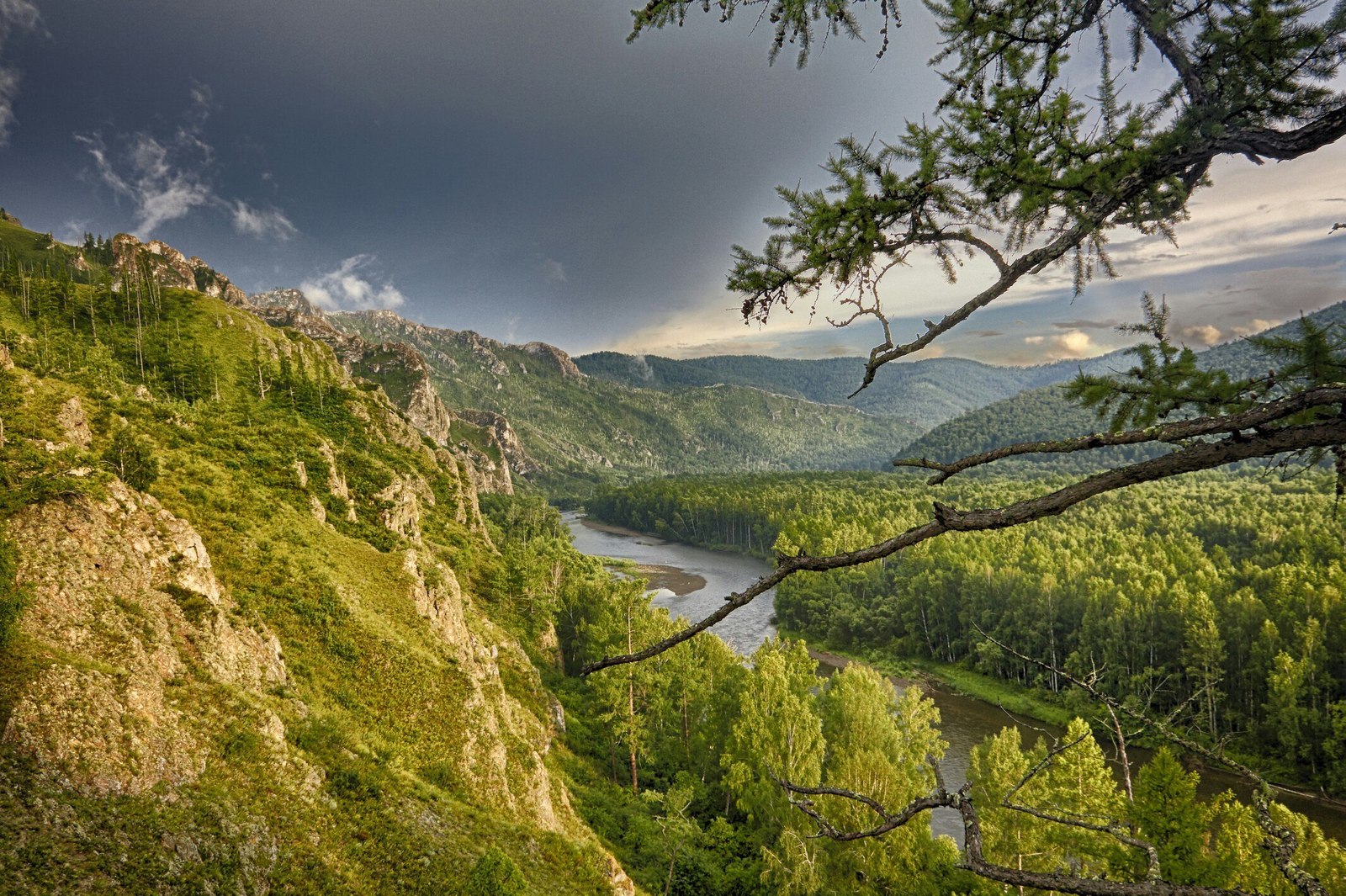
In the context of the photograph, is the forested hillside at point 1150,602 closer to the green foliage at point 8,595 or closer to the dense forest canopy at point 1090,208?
the dense forest canopy at point 1090,208

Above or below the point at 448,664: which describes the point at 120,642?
above

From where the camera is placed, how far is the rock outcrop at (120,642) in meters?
10.8

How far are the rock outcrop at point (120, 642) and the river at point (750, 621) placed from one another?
47.7 feet

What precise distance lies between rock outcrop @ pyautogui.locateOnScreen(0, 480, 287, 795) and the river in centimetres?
1454

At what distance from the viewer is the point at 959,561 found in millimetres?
65438

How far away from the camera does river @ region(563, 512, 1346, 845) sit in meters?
33.2

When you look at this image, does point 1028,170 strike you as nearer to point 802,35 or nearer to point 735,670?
point 802,35

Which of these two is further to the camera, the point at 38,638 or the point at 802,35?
the point at 38,638

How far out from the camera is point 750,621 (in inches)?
2813

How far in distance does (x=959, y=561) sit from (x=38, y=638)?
233ft

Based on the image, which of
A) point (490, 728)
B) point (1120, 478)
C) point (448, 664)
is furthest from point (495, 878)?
point (1120, 478)

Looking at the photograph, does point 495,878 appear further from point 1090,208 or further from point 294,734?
point 1090,208

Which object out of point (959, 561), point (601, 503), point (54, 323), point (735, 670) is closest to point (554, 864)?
point (735, 670)

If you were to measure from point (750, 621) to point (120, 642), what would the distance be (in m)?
64.5
